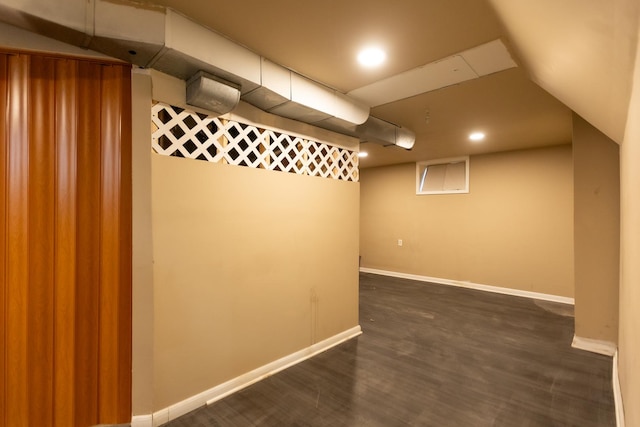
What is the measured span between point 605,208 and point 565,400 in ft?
5.70

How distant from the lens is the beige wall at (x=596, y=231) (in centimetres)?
271

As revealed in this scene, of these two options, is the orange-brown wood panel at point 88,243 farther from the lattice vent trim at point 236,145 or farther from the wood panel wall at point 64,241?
the lattice vent trim at point 236,145

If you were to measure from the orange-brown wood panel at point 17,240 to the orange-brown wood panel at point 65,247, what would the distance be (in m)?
0.12

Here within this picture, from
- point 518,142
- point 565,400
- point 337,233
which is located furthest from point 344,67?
point 518,142

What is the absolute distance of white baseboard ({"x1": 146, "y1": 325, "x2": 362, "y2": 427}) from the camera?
1.80m

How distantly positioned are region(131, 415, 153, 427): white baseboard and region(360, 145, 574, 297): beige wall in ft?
16.2

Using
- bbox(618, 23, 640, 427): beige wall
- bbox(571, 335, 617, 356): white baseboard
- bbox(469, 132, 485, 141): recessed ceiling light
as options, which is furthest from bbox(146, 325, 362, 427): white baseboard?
bbox(469, 132, 485, 141): recessed ceiling light

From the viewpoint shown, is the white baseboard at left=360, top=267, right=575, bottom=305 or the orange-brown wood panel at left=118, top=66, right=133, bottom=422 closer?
the orange-brown wood panel at left=118, top=66, right=133, bottom=422

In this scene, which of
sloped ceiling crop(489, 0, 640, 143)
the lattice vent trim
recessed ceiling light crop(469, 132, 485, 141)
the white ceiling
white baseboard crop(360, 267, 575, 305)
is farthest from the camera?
white baseboard crop(360, 267, 575, 305)

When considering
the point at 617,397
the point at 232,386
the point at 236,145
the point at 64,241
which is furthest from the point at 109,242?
the point at 617,397

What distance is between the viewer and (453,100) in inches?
106

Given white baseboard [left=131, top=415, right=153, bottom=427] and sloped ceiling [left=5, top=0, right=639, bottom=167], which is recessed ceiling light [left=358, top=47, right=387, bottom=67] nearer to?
sloped ceiling [left=5, top=0, right=639, bottom=167]

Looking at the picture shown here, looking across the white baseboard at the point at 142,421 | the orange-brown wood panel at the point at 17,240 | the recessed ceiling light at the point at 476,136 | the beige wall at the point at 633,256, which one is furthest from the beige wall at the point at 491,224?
the orange-brown wood panel at the point at 17,240

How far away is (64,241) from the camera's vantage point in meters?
1.66
